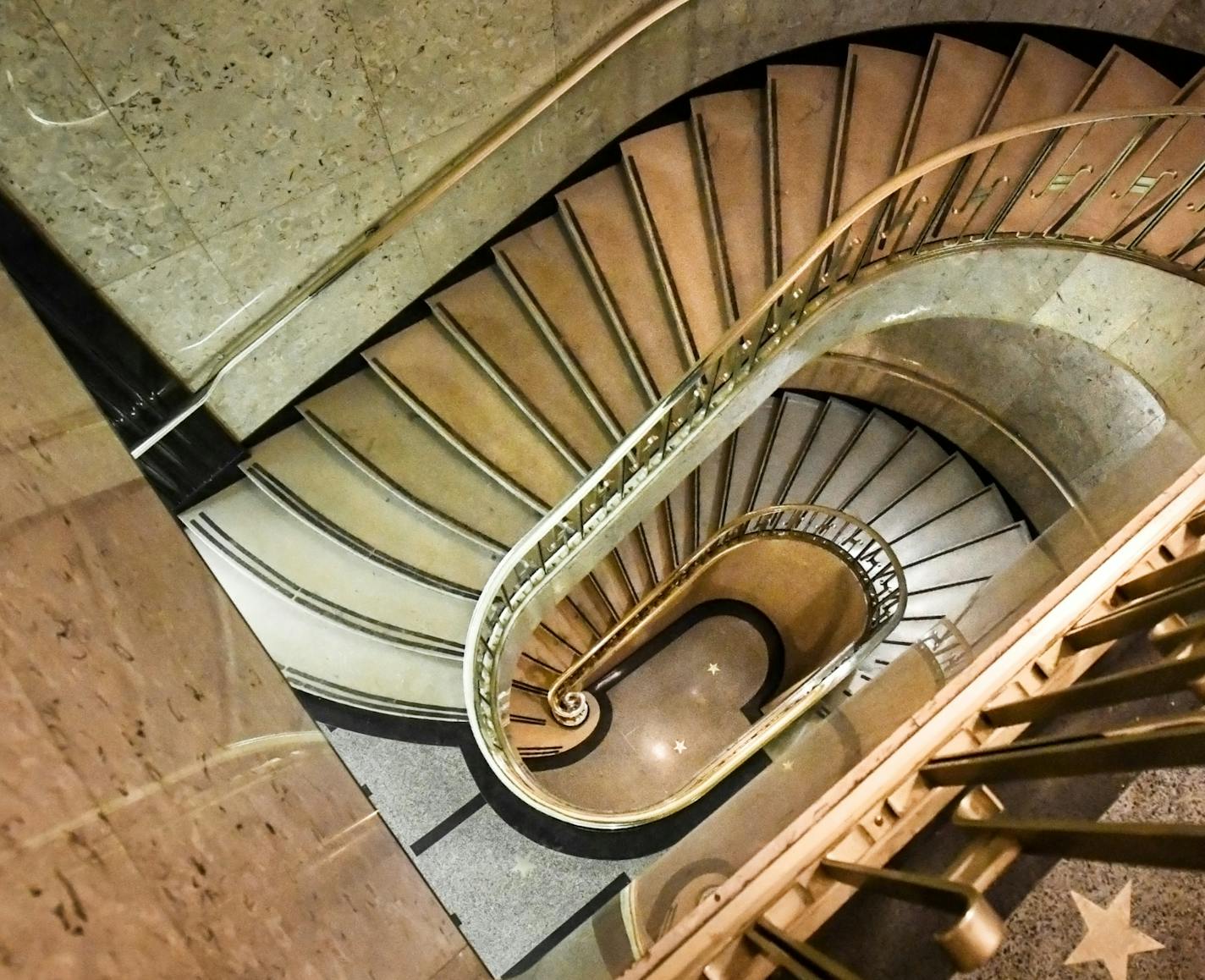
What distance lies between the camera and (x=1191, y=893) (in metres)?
1.50

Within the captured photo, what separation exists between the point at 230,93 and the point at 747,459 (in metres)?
5.22

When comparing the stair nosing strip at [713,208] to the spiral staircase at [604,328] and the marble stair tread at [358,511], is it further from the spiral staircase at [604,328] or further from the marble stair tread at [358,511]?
the marble stair tread at [358,511]

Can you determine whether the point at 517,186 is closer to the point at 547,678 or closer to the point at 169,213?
the point at 169,213

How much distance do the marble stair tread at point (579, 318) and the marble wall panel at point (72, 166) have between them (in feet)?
6.04

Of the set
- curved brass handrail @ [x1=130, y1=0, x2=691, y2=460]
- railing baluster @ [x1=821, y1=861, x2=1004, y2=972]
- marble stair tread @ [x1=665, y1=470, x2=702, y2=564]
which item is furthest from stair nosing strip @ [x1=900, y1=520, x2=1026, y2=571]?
railing baluster @ [x1=821, y1=861, x2=1004, y2=972]

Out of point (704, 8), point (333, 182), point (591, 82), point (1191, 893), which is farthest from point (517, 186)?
point (1191, 893)

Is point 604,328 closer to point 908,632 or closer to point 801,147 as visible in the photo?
point 801,147

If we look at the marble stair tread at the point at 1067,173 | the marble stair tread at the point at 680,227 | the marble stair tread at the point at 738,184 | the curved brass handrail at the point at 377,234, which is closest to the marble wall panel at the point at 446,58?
the curved brass handrail at the point at 377,234

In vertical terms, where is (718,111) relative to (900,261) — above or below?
above

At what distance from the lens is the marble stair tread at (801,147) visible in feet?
14.8

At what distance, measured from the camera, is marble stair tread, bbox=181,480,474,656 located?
419 cm

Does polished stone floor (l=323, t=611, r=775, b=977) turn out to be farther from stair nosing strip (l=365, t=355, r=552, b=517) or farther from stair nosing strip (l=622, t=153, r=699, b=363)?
stair nosing strip (l=622, t=153, r=699, b=363)

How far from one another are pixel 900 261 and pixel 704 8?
6.13 ft

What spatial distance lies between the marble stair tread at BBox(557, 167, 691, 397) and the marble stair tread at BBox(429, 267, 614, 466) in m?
0.46
